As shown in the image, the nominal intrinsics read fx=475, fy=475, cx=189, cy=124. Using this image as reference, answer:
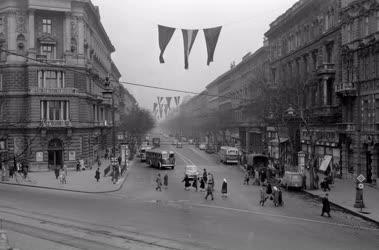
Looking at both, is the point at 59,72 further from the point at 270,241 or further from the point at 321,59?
the point at 270,241

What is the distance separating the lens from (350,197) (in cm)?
3556

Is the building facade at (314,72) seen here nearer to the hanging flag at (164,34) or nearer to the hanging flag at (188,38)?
the hanging flag at (188,38)

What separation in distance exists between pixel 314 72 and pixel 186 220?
3421 centimetres

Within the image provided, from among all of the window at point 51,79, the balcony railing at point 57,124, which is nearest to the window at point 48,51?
the window at point 51,79

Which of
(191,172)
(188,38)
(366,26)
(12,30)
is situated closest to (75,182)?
(191,172)

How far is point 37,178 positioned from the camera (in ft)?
166

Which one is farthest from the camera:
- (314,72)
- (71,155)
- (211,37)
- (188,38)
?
(71,155)

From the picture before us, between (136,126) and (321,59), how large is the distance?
6291cm

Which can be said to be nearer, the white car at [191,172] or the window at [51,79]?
the white car at [191,172]

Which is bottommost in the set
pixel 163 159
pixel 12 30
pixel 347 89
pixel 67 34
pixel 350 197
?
pixel 350 197

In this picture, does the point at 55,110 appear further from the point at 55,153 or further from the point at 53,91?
the point at 55,153

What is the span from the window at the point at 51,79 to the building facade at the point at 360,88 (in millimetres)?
32561

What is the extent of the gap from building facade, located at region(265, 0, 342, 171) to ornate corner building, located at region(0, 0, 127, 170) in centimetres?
2590

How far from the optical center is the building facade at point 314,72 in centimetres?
5116
